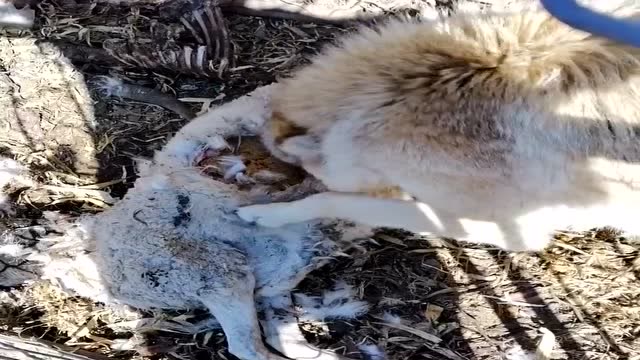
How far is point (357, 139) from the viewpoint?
3.08m

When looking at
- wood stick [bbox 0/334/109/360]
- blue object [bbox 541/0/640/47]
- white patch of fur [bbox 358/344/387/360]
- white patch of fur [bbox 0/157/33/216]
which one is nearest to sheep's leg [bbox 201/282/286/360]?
white patch of fur [bbox 358/344/387/360]

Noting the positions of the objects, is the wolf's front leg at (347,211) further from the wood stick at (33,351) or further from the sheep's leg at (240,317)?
the wood stick at (33,351)

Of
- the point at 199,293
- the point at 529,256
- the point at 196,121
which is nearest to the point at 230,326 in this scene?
the point at 199,293

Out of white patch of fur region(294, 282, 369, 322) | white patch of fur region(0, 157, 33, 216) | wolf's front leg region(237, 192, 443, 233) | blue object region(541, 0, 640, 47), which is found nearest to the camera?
blue object region(541, 0, 640, 47)

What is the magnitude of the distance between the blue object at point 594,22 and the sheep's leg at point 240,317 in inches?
68.8

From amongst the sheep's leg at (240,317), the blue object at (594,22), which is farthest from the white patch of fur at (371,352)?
the blue object at (594,22)

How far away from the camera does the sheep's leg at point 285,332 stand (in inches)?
136

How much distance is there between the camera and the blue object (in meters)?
1.96

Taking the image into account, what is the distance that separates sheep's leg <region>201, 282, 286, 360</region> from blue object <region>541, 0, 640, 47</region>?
5.73 ft

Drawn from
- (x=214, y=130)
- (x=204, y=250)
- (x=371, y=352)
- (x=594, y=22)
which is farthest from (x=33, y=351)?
(x=594, y=22)

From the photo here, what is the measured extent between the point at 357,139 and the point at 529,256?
3.67 feet

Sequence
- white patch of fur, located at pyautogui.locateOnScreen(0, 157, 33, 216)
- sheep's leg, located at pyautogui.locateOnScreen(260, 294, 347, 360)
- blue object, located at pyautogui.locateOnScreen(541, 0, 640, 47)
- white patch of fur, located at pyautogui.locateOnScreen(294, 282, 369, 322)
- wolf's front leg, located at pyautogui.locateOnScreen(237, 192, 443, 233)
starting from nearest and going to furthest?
1. blue object, located at pyautogui.locateOnScreen(541, 0, 640, 47)
2. wolf's front leg, located at pyautogui.locateOnScreen(237, 192, 443, 233)
3. sheep's leg, located at pyautogui.locateOnScreen(260, 294, 347, 360)
4. white patch of fur, located at pyautogui.locateOnScreen(294, 282, 369, 322)
5. white patch of fur, located at pyautogui.locateOnScreen(0, 157, 33, 216)

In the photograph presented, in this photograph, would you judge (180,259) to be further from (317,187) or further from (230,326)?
(317,187)

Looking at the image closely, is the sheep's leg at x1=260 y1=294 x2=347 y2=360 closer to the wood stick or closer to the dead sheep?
the dead sheep
